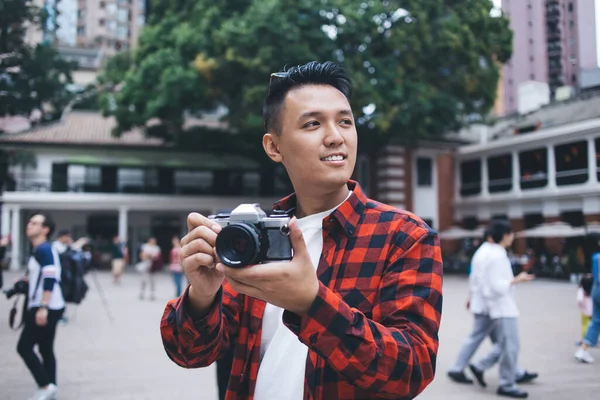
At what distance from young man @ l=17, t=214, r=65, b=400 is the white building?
2131cm

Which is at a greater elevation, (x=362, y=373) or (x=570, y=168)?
(x=570, y=168)

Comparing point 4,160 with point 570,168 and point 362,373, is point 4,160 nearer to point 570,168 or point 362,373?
point 362,373

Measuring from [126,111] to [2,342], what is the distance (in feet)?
66.0

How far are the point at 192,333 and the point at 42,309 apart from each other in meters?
4.01

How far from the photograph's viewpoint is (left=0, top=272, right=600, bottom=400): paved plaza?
557 cm

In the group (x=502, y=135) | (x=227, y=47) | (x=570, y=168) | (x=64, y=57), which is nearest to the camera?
(x=64, y=57)

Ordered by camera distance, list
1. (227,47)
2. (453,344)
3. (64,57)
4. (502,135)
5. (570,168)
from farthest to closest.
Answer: (502,135), (570,168), (227,47), (453,344), (64,57)

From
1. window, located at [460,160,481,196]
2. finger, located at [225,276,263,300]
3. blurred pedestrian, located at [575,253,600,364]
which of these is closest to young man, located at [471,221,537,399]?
blurred pedestrian, located at [575,253,600,364]

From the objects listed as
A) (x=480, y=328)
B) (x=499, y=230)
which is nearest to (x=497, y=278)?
(x=499, y=230)

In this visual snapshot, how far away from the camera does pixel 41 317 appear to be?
5000mm

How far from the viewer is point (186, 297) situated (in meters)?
1.74

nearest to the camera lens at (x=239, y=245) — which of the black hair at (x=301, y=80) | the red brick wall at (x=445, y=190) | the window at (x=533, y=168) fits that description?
the black hair at (x=301, y=80)

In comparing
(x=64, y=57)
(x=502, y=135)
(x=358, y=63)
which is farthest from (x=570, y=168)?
(x=64, y=57)

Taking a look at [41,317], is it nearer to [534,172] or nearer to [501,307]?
[501,307]
